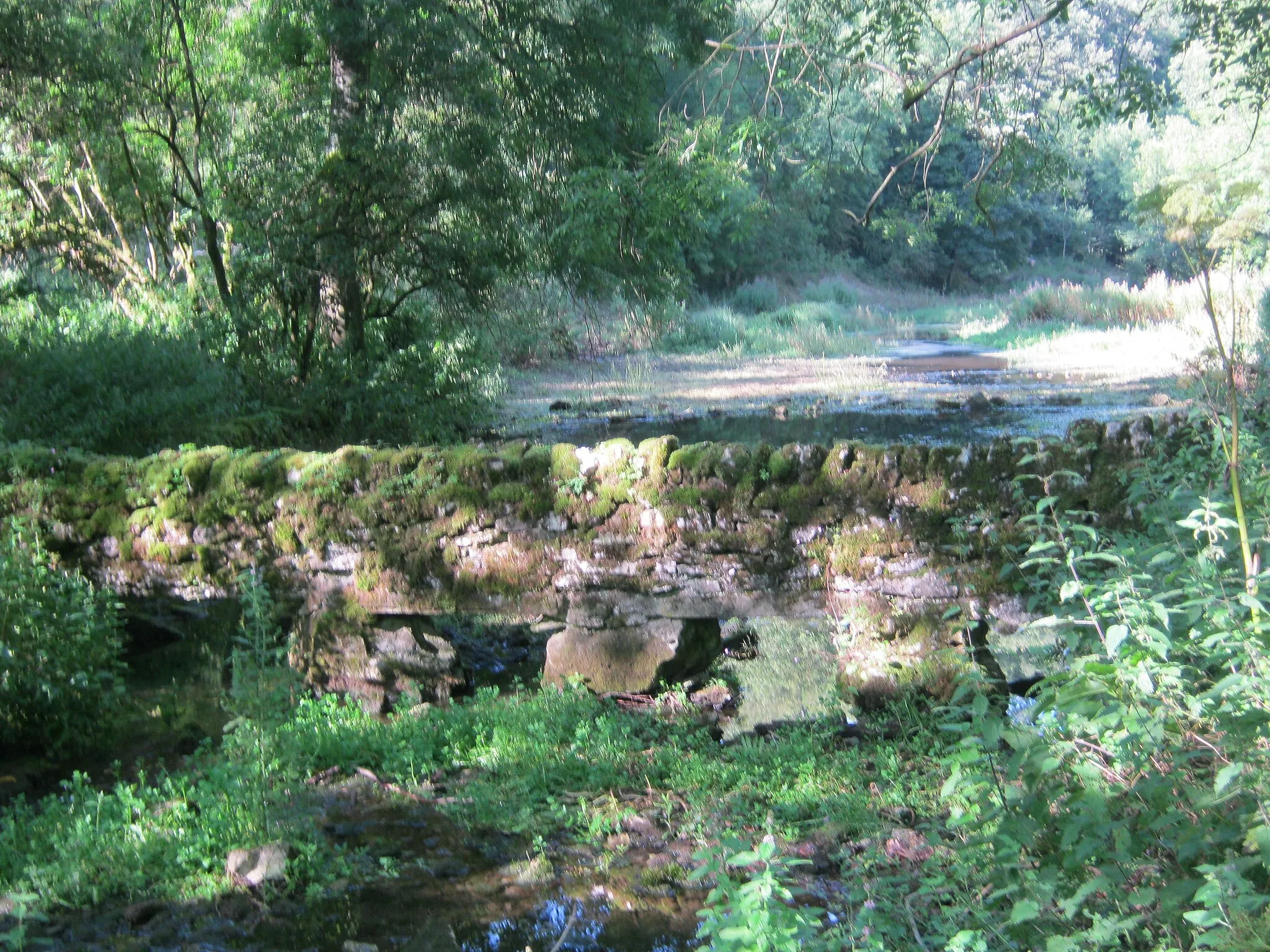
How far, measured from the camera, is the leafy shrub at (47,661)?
4766 mm

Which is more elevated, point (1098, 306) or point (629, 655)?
point (1098, 306)

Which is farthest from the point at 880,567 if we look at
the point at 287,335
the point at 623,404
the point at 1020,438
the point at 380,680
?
the point at 623,404

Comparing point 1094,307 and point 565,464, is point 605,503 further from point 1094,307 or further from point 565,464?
point 1094,307

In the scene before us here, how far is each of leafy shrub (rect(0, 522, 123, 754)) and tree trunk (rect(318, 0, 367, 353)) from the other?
4.93 meters

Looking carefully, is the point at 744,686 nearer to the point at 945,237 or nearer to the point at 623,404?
the point at 623,404

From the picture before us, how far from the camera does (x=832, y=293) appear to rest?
35.3 metres

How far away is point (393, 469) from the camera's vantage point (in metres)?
5.57

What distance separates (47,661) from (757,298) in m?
28.9

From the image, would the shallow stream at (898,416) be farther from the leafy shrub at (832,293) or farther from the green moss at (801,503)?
the leafy shrub at (832,293)

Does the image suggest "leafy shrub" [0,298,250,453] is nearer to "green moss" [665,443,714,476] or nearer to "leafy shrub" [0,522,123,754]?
"leafy shrub" [0,522,123,754]

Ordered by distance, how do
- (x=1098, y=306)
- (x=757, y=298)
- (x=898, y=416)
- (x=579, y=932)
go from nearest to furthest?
(x=579, y=932) → (x=898, y=416) → (x=1098, y=306) → (x=757, y=298)

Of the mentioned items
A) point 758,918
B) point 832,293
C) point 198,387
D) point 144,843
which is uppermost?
point 832,293

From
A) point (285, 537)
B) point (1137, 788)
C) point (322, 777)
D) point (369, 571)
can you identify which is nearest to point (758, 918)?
point (1137, 788)

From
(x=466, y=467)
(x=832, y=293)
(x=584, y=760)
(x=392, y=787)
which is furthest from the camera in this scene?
(x=832, y=293)
